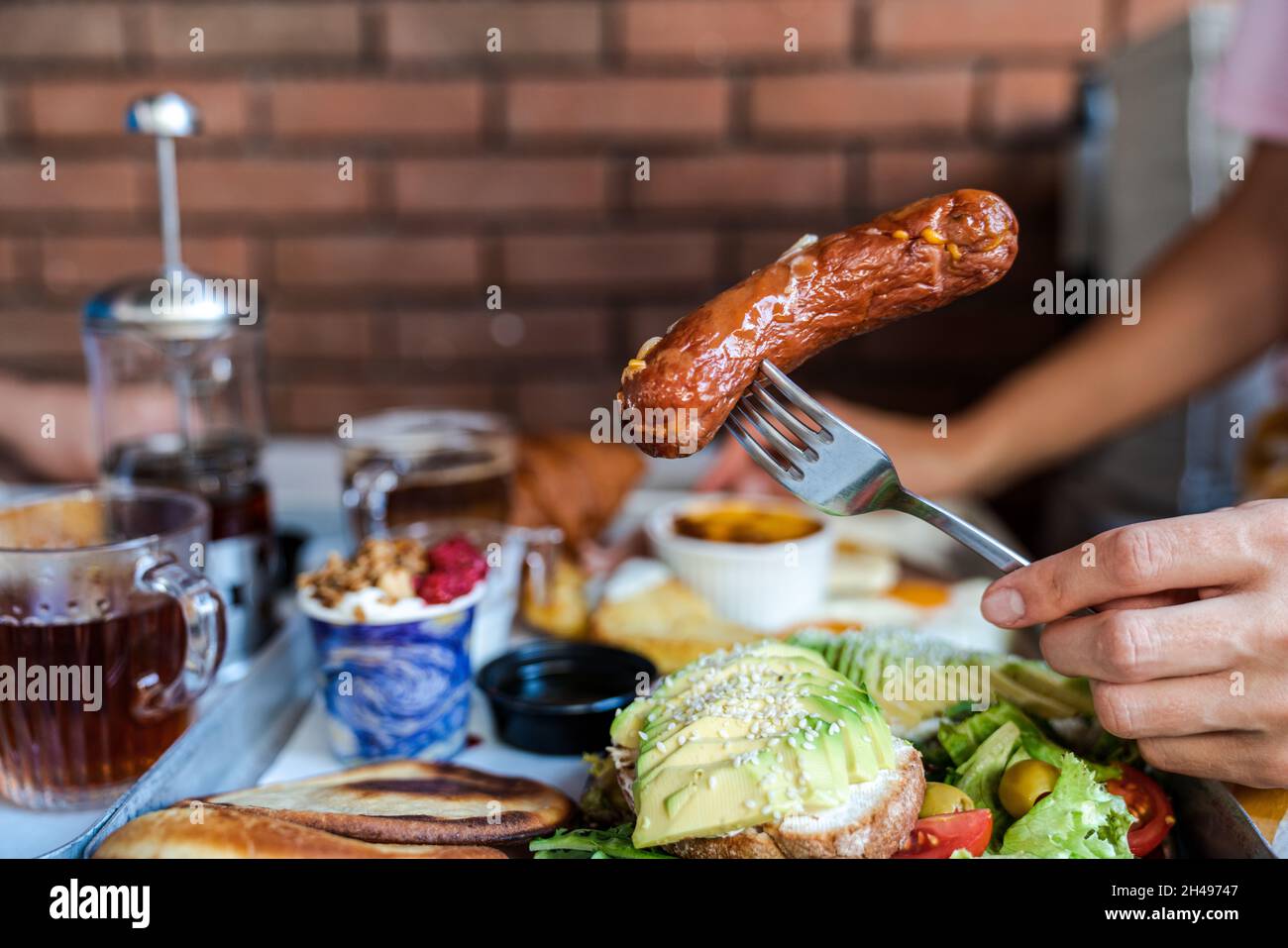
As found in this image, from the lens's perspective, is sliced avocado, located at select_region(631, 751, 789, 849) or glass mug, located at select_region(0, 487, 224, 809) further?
glass mug, located at select_region(0, 487, 224, 809)

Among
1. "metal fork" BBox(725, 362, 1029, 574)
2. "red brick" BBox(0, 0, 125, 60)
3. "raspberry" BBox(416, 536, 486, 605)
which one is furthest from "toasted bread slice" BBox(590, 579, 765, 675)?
"red brick" BBox(0, 0, 125, 60)

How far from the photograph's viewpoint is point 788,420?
823 mm

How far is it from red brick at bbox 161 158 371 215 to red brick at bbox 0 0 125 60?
32 centimetres

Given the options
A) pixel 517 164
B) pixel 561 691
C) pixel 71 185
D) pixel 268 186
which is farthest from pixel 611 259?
pixel 561 691

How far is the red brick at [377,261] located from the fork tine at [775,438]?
1.75 m

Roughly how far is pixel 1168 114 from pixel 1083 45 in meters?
0.43

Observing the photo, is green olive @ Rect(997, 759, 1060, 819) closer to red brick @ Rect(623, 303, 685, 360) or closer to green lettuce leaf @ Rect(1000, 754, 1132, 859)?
green lettuce leaf @ Rect(1000, 754, 1132, 859)

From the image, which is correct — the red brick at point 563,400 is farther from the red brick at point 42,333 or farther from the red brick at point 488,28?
the red brick at point 42,333

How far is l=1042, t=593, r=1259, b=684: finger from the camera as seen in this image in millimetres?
706

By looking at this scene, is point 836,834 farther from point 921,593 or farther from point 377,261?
point 377,261

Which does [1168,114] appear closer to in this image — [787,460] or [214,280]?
[787,460]

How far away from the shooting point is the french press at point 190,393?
41.8 inches
